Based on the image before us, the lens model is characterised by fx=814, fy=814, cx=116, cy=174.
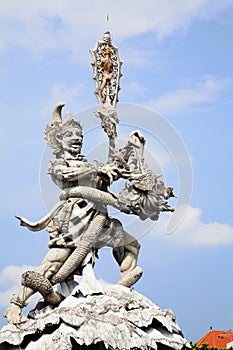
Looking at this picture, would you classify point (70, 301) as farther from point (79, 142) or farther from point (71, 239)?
point (79, 142)

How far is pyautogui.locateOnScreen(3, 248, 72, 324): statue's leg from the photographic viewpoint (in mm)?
10461

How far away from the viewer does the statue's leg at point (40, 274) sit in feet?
34.3

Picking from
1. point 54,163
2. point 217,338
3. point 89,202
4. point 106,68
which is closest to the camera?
point 89,202

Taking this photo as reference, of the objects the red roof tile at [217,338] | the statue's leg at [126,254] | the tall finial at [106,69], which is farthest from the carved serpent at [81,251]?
the red roof tile at [217,338]

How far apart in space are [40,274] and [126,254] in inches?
53.5

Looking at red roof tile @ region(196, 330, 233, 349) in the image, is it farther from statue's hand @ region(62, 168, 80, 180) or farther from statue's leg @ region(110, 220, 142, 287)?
statue's hand @ region(62, 168, 80, 180)

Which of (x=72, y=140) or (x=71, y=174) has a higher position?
(x=72, y=140)

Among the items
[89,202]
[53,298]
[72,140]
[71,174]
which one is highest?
[72,140]

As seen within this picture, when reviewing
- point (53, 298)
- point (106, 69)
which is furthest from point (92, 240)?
point (106, 69)

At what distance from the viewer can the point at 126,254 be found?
37.2 feet

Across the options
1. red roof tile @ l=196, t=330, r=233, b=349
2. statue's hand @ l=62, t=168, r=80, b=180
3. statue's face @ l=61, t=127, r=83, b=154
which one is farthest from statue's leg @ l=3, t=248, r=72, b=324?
red roof tile @ l=196, t=330, r=233, b=349

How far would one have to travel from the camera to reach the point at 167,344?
34.7 ft

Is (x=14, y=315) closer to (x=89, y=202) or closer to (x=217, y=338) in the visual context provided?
(x=89, y=202)

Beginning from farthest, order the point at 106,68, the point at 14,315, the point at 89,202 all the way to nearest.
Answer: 1. the point at 106,68
2. the point at 89,202
3. the point at 14,315
